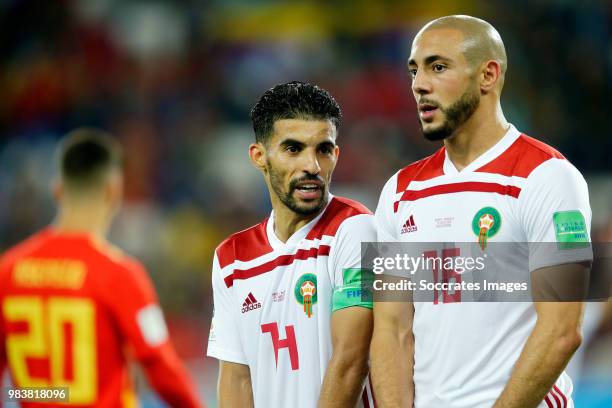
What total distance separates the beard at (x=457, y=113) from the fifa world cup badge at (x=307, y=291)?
2.60 ft

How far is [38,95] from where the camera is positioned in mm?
14609

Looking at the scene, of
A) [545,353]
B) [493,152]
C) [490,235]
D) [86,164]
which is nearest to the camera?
[545,353]

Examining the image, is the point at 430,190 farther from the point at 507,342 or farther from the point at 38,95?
the point at 38,95

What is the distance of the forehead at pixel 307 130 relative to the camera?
416cm

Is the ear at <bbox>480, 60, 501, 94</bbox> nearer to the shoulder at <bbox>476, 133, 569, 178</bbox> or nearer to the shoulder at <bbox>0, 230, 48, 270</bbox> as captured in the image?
the shoulder at <bbox>476, 133, 569, 178</bbox>

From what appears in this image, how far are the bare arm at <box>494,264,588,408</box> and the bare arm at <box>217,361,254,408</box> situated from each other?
1216 mm

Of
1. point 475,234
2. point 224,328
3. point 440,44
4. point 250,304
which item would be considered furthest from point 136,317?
point 440,44

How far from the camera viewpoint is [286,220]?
170 inches

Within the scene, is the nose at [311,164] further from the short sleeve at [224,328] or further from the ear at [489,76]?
the ear at [489,76]

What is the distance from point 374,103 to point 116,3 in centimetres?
457

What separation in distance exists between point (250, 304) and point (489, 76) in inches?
55.1

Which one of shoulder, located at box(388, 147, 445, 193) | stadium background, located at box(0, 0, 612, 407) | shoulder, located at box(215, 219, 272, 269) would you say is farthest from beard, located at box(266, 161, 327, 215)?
stadium background, located at box(0, 0, 612, 407)

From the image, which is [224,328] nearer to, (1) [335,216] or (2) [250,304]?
(2) [250,304]

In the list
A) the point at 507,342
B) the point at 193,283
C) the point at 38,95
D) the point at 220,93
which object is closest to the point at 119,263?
the point at 507,342
